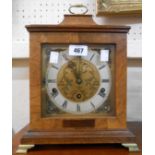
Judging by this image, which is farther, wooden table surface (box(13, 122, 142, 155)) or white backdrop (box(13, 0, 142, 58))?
white backdrop (box(13, 0, 142, 58))

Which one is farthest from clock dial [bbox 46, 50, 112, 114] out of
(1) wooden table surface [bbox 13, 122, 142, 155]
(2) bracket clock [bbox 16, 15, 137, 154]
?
(1) wooden table surface [bbox 13, 122, 142, 155]

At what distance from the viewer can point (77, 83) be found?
752mm

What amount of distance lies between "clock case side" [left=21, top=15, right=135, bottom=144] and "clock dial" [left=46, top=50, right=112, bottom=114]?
0.12 feet

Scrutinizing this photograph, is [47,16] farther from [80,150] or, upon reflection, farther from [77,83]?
[80,150]

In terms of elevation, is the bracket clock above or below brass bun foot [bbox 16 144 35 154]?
above

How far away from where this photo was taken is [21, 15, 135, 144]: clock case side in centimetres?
72

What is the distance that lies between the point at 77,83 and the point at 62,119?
0.38ft

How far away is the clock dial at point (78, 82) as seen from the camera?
0.75m

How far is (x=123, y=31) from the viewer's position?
0.74 meters

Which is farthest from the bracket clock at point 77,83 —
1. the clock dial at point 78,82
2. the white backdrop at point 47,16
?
the white backdrop at point 47,16

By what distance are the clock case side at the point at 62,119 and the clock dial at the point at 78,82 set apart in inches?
1.5

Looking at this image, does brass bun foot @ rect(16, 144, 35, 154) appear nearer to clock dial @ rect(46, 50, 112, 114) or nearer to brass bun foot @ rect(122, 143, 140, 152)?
clock dial @ rect(46, 50, 112, 114)

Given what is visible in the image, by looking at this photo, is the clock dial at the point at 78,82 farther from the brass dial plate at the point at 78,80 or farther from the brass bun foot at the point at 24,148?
the brass bun foot at the point at 24,148
